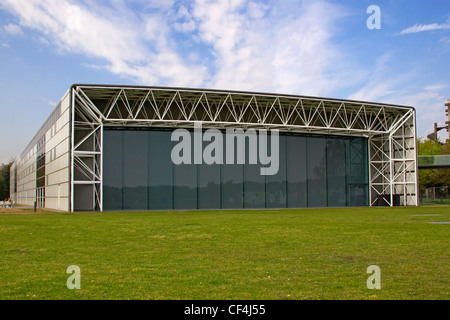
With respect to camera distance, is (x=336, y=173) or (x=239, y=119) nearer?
(x=239, y=119)

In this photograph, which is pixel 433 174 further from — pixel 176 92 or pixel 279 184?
pixel 176 92

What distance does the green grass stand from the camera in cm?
713

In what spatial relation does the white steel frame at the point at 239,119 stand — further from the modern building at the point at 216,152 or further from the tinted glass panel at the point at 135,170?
the tinted glass panel at the point at 135,170

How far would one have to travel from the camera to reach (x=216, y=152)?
3922cm

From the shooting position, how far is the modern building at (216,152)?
35.6 m

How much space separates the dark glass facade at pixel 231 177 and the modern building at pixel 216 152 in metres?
0.09

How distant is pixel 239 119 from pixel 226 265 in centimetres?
2766

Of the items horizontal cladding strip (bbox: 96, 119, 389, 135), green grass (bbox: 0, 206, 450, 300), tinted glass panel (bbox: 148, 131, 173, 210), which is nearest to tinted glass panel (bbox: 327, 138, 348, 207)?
horizontal cladding strip (bbox: 96, 119, 389, 135)

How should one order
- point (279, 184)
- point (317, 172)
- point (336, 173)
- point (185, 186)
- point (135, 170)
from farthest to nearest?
1. point (336, 173)
2. point (317, 172)
3. point (279, 184)
4. point (185, 186)
5. point (135, 170)

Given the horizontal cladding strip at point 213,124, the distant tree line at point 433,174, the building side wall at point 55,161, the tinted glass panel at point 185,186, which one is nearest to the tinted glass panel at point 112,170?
the horizontal cladding strip at point 213,124

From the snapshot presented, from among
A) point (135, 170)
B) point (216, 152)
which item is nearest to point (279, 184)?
point (216, 152)

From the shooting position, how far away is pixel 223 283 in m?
7.70

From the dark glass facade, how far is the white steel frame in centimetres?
120

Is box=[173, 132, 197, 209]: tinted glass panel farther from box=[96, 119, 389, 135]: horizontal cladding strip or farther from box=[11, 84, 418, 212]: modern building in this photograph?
box=[96, 119, 389, 135]: horizontal cladding strip
